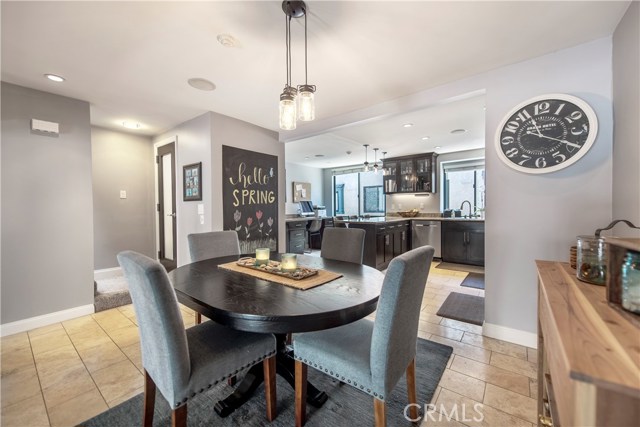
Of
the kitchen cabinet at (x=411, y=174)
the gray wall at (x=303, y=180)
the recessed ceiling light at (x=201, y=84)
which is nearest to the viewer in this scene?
the recessed ceiling light at (x=201, y=84)

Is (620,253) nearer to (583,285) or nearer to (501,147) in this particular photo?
(583,285)

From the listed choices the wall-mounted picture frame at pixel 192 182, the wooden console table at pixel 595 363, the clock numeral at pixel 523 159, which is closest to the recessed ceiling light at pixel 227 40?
the wall-mounted picture frame at pixel 192 182

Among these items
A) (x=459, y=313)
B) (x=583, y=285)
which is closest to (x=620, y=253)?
(x=583, y=285)

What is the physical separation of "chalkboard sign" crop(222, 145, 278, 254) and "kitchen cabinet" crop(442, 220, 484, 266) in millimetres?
3431

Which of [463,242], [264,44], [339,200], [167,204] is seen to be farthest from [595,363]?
[339,200]

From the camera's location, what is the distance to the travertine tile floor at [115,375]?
4.89ft

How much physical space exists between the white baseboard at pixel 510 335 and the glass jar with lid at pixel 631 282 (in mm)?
1692

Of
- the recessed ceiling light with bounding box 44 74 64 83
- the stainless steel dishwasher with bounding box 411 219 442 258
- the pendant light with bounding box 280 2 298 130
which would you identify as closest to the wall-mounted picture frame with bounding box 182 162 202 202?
the recessed ceiling light with bounding box 44 74 64 83

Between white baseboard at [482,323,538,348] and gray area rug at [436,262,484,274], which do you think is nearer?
white baseboard at [482,323,538,348]

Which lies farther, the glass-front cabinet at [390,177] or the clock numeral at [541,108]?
the glass-front cabinet at [390,177]

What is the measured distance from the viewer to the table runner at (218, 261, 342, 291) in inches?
56.8

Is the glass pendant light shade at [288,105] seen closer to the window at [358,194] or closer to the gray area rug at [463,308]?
the gray area rug at [463,308]

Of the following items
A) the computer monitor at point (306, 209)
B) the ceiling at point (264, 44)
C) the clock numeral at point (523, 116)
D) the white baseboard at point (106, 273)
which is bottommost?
the white baseboard at point (106, 273)

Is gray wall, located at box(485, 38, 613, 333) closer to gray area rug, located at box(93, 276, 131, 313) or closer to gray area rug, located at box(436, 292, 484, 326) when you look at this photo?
gray area rug, located at box(436, 292, 484, 326)
